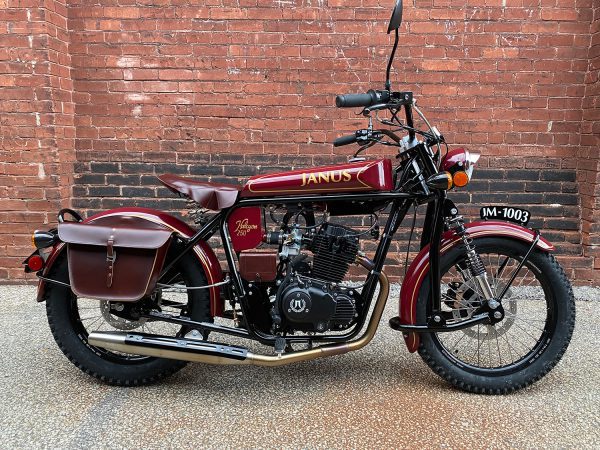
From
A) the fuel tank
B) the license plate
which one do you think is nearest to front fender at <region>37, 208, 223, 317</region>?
the fuel tank

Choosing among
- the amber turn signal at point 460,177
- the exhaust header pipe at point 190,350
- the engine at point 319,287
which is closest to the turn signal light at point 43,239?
the exhaust header pipe at point 190,350

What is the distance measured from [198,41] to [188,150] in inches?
36.2

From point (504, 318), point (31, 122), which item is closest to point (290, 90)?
point (31, 122)

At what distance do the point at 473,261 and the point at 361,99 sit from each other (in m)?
1.04

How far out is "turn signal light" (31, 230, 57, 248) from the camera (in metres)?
2.49

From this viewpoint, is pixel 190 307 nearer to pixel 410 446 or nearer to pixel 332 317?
pixel 332 317

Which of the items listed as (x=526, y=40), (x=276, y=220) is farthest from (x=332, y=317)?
(x=526, y=40)

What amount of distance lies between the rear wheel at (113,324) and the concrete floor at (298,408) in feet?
0.34

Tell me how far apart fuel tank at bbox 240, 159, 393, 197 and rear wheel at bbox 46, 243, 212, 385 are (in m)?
0.59

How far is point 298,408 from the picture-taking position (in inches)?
97.8

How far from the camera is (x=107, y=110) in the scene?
4227 mm

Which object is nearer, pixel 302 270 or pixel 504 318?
pixel 302 270

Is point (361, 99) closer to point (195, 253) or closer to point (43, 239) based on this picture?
point (195, 253)

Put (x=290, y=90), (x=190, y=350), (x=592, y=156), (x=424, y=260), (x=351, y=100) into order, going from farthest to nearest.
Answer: (x=290, y=90) → (x=592, y=156) → (x=424, y=260) → (x=190, y=350) → (x=351, y=100)
